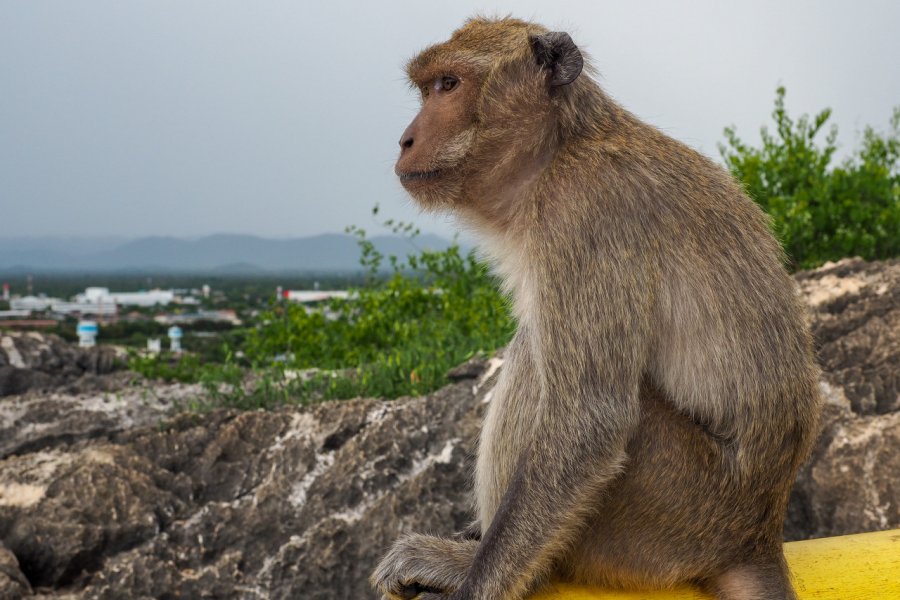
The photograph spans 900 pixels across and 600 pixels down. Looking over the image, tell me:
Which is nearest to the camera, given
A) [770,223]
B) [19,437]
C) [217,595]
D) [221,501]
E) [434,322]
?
[770,223]

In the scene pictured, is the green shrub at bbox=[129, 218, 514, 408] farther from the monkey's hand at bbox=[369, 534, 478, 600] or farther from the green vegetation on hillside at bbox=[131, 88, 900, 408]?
the monkey's hand at bbox=[369, 534, 478, 600]

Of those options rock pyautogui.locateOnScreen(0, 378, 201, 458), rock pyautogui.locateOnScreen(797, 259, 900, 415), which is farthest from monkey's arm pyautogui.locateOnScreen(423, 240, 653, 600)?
rock pyautogui.locateOnScreen(0, 378, 201, 458)

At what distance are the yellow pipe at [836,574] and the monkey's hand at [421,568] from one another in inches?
12.3

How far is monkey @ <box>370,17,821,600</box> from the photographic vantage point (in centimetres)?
300

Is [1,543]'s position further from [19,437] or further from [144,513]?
[19,437]

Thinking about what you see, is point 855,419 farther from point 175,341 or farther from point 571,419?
point 175,341

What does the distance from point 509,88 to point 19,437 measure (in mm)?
4824

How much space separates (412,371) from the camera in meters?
6.71

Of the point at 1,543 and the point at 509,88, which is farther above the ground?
the point at 509,88

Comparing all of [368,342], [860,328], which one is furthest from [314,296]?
[860,328]

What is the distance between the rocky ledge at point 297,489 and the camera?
4.78 meters

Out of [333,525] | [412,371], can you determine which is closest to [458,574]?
[333,525]

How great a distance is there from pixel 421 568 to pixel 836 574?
5.20 feet

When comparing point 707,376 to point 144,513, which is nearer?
point 707,376
